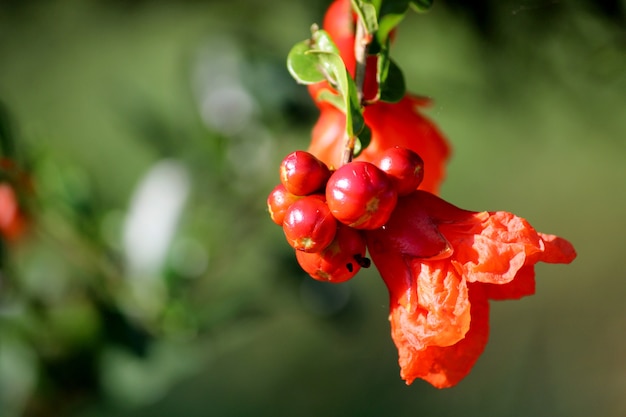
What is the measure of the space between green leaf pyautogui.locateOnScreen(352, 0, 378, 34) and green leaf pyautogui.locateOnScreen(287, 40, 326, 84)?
0.16 feet

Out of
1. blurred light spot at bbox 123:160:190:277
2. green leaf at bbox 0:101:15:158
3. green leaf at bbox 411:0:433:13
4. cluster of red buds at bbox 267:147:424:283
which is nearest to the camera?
cluster of red buds at bbox 267:147:424:283

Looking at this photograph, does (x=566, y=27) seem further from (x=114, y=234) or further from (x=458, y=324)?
(x=114, y=234)

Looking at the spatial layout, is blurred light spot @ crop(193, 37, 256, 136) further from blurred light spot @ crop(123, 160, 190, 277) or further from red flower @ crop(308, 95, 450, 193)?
red flower @ crop(308, 95, 450, 193)

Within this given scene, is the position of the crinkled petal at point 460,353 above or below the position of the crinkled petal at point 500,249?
below

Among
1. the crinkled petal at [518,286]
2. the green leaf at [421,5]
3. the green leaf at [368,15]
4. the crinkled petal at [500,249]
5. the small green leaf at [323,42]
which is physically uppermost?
the green leaf at [368,15]

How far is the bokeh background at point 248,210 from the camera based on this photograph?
1.16m

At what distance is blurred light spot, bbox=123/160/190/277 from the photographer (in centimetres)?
136

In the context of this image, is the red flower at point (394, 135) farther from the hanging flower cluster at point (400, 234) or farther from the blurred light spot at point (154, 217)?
the blurred light spot at point (154, 217)

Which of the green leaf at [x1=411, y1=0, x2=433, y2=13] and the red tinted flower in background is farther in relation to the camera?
the red tinted flower in background

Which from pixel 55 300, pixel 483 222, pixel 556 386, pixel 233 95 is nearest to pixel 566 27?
pixel 483 222

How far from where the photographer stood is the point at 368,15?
59 centimetres

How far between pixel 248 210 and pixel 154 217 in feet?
0.54

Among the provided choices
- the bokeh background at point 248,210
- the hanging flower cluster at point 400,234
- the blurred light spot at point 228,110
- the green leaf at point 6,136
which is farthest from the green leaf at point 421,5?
the blurred light spot at point 228,110

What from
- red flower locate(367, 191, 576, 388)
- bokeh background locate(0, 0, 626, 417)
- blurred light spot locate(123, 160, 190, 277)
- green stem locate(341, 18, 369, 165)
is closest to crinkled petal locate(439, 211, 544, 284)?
red flower locate(367, 191, 576, 388)
